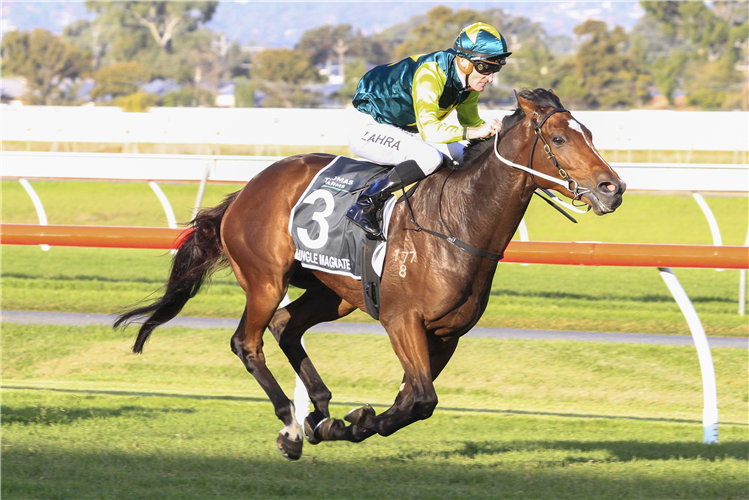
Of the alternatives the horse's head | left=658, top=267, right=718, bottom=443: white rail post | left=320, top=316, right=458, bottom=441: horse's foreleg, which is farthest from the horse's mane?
left=658, top=267, right=718, bottom=443: white rail post

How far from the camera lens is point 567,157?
137 inches

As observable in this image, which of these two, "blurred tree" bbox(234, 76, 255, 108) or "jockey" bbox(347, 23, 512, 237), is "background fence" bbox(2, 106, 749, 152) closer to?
"jockey" bbox(347, 23, 512, 237)

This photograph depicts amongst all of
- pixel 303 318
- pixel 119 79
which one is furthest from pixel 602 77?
pixel 303 318

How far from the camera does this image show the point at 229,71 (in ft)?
323

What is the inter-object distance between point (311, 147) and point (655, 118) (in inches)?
351

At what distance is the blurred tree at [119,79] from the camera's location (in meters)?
70.2

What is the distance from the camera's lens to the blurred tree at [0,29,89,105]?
218 feet

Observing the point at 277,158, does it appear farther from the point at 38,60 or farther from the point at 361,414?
the point at 38,60

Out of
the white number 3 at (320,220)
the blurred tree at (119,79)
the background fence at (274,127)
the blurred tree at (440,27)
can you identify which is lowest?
the blurred tree at (119,79)

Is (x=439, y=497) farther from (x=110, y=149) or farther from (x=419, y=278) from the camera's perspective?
(x=110, y=149)

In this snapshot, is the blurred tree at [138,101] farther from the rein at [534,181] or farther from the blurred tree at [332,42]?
the rein at [534,181]

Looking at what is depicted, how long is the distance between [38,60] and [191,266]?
6689 centimetres

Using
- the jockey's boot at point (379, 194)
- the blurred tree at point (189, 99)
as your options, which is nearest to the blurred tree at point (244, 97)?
the blurred tree at point (189, 99)

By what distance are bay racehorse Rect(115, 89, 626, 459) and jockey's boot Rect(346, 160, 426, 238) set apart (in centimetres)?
7
